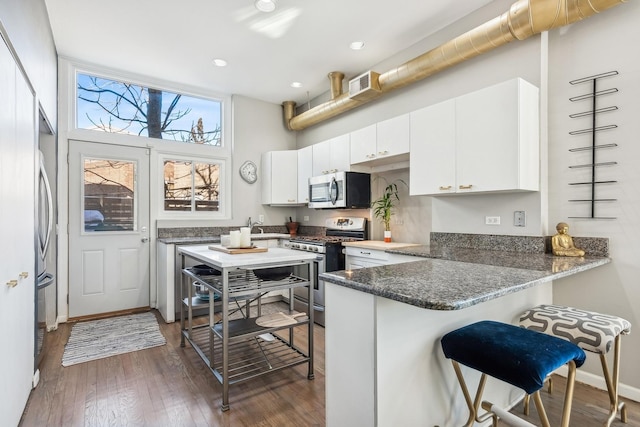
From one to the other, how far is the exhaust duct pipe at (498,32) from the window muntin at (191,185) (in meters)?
2.28

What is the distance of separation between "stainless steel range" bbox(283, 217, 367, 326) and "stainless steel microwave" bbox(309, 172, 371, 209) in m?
0.31

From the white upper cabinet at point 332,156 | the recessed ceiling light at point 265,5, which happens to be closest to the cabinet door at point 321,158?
the white upper cabinet at point 332,156

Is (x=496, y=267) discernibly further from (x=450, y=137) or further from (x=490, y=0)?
(x=490, y=0)

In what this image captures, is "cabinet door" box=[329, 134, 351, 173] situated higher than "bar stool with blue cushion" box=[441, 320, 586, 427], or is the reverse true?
"cabinet door" box=[329, 134, 351, 173]

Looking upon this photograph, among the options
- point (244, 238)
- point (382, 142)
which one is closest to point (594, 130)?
point (382, 142)

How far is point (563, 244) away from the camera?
92.0 inches

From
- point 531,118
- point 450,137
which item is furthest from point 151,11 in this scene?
point 531,118

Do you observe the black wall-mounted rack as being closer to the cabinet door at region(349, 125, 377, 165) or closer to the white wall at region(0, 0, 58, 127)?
the cabinet door at region(349, 125, 377, 165)

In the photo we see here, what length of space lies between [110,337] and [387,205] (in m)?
3.19

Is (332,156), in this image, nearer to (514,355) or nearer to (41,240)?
(41,240)

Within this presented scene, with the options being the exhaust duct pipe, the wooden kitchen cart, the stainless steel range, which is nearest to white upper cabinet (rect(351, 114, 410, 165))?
the exhaust duct pipe

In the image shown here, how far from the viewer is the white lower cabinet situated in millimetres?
2979

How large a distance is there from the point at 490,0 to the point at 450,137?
3.98ft

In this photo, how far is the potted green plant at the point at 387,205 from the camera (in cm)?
375
